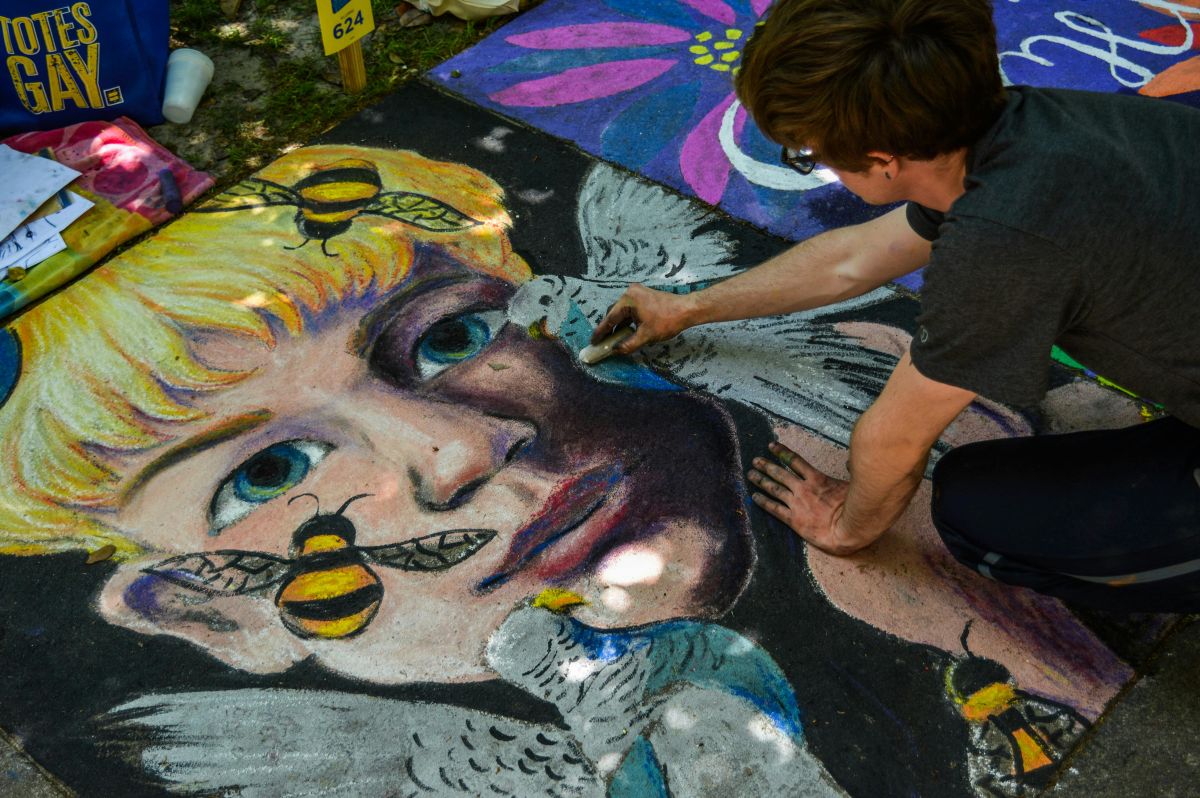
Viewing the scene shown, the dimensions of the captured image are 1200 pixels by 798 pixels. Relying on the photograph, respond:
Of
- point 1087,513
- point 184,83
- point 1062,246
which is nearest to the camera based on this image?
point 1062,246

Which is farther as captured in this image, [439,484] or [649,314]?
[649,314]

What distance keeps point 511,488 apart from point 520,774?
2.30ft

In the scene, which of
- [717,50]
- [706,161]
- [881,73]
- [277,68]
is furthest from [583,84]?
[881,73]

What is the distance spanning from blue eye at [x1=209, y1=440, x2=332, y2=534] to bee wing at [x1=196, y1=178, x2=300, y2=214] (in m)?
1.05

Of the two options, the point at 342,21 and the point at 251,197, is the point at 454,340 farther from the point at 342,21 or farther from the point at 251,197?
the point at 342,21

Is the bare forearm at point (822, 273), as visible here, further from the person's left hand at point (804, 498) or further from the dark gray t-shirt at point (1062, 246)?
the dark gray t-shirt at point (1062, 246)

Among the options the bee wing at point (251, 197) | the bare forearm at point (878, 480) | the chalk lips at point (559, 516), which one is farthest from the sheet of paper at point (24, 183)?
the bare forearm at point (878, 480)

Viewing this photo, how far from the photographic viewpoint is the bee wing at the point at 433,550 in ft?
7.77

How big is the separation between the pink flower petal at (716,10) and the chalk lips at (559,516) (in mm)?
2245

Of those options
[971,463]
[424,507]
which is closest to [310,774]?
[424,507]

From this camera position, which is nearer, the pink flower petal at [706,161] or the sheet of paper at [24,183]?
the sheet of paper at [24,183]

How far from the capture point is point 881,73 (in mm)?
1649

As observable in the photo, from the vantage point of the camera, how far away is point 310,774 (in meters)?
2.03

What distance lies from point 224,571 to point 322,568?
0.23 metres
